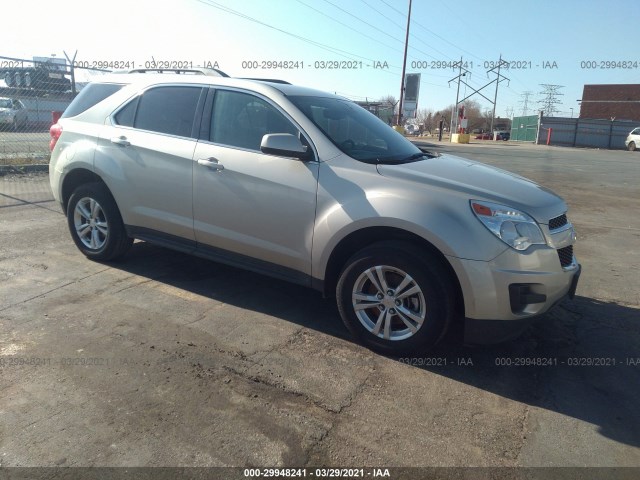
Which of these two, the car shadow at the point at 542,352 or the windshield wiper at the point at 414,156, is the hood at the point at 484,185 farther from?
the car shadow at the point at 542,352

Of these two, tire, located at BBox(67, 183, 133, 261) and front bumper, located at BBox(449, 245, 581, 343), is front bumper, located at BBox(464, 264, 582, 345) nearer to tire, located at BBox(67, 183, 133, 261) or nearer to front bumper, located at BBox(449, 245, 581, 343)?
front bumper, located at BBox(449, 245, 581, 343)

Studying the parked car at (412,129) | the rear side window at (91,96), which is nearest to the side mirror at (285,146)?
the rear side window at (91,96)

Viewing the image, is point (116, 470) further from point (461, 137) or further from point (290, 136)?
→ point (461, 137)

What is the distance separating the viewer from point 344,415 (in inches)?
105

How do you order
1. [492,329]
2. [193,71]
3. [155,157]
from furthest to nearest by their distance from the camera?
[193,71] → [155,157] → [492,329]

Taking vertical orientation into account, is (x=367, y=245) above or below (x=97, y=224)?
above

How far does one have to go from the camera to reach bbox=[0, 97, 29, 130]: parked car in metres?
11.3

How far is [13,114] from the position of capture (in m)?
12.0

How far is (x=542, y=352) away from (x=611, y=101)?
66283mm

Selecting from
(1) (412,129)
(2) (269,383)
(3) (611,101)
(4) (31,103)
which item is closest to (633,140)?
(3) (611,101)

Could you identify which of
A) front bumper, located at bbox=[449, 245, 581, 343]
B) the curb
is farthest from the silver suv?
the curb

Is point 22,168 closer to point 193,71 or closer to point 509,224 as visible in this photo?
point 193,71

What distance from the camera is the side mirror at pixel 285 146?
3.46 m

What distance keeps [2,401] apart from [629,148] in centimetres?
4767
